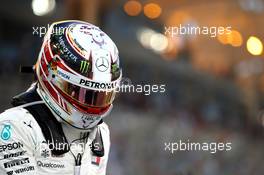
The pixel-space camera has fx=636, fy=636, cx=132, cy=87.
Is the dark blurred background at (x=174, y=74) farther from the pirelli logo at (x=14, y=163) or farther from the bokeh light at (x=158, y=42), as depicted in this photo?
the pirelli logo at (x=14, y=163)

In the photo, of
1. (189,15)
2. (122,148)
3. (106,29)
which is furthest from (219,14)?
(122,148)

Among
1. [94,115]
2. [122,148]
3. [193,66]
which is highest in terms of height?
[94,115]

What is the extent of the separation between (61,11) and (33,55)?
0.37 meters

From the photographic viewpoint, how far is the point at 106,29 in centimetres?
332

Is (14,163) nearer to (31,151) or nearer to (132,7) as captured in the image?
(31,151)

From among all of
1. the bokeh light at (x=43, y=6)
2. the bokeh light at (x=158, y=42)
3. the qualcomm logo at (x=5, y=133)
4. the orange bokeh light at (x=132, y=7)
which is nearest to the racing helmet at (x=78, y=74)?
the qualcomm logo at (x=5, y=133)

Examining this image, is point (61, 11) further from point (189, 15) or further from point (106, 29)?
point (189, 15)

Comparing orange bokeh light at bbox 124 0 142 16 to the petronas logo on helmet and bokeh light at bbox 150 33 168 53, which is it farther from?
the petronas logo on helmet

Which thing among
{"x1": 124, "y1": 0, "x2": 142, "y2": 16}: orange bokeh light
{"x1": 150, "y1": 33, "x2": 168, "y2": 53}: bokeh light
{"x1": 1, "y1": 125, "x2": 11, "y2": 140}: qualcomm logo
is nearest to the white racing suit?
{"x1": 1, "y1": 125, "x2": 11, "y2": 140}: qualcomm logo

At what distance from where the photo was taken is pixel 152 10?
3812mm

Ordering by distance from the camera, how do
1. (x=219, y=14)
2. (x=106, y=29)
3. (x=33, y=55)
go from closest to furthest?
(x=33, y=55) → (x=106, y=29) → (x=219, y=14)

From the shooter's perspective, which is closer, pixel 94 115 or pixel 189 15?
pixel 94 115

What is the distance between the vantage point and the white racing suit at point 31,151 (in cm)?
151

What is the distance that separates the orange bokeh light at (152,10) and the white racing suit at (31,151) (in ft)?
7.23
